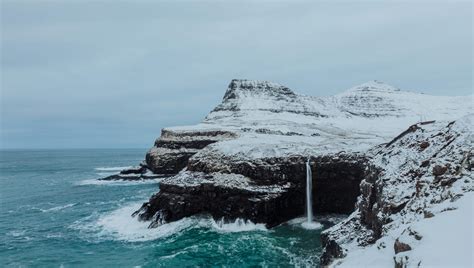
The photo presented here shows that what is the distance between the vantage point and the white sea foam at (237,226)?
36875 millimetres

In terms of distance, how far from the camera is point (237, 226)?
37625mm

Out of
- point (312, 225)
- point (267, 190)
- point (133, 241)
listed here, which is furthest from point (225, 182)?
point (133, 241)

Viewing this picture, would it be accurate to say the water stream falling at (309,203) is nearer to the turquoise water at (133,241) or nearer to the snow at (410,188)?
the turquoise water at (133,241)

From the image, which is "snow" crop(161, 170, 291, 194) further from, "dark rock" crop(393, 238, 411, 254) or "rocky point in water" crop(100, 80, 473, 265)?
"dark rock" crop(393, 238, 411, 254)

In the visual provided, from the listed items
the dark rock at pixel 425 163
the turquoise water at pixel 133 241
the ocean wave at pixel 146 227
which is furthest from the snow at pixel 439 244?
the ocean wave at pixel 146 227

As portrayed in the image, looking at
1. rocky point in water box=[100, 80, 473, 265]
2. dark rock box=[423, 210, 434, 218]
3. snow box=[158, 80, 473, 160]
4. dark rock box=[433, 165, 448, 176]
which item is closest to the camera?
dark rock box=[423, 210, 434, 218]

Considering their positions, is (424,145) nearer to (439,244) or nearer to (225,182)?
(439,244)

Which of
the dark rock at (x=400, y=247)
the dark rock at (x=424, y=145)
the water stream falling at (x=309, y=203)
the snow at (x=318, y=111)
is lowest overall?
the water stream falling at (x=309, y=203)

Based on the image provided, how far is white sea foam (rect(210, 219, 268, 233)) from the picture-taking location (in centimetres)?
3688

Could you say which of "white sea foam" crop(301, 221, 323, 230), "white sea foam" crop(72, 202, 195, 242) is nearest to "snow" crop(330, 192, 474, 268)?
"white sea foam" crop(301, 221, 323, 230)

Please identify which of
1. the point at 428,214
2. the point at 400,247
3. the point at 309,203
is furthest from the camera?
the point at 309,203

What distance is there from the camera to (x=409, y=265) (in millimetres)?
12242

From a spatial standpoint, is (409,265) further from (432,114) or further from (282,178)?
(432,114)

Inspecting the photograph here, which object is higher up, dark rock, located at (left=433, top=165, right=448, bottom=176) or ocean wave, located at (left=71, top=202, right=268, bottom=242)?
dark rock, located at (left=433, top=165, right=448, bottom=176)
